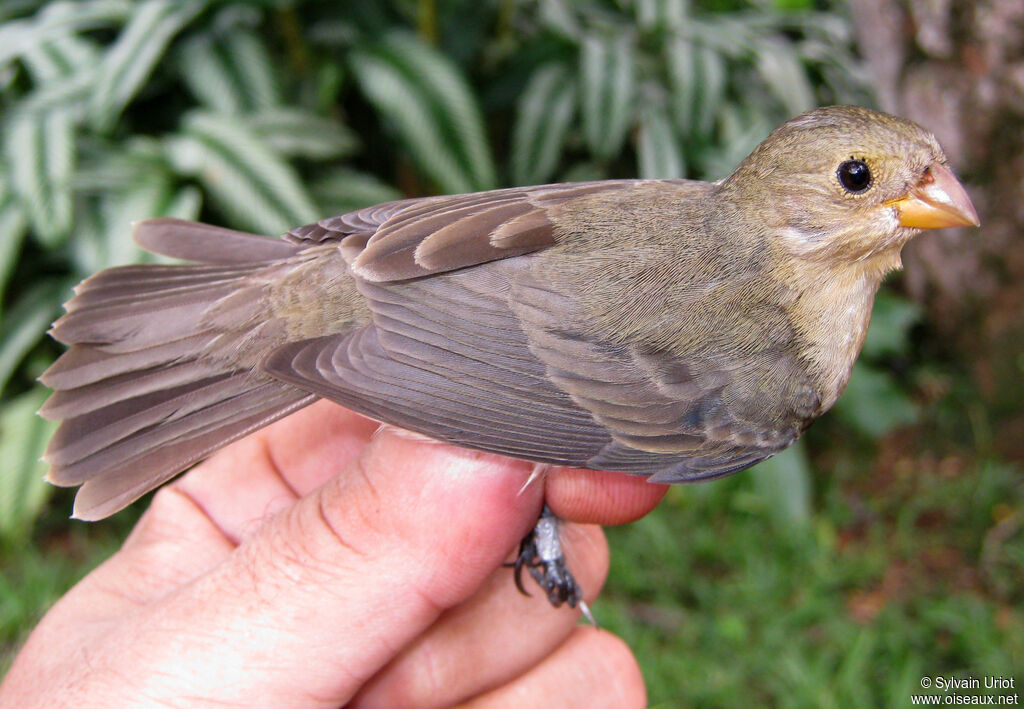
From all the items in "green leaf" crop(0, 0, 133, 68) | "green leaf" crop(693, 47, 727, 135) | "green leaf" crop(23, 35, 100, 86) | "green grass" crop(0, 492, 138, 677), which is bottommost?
"green grass" crop(0, 492, 138, 677)

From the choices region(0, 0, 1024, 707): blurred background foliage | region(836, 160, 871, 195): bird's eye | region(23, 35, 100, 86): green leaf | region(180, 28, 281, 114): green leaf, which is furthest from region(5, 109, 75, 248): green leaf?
region(836, 160, 871, 195): bird's eye

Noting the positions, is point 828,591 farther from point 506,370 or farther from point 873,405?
point 506,370

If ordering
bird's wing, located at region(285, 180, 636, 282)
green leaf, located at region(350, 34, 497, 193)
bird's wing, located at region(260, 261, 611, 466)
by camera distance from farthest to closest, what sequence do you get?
green leaf, located at region(350, 34, 497, 193) < bird's wing, located at region(285, 180, 636, 282) < bird's wing, located at region(260, 261, 611, 466)

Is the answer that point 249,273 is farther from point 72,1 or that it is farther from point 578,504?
point 72,1

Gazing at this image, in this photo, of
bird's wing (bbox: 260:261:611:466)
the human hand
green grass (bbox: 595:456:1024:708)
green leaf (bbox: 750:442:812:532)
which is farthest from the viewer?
green leaf (bbox: 750:442:812:532)

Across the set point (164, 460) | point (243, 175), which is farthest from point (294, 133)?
point (164, 460)

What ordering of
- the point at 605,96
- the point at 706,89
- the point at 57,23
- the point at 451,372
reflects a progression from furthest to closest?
the point at 706,89 < the point at 605,96 < the point at 57,23 < the point at 451,372

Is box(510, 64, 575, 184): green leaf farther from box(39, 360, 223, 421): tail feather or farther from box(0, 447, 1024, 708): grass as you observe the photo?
box(39, 360, 223, 421): tail feather

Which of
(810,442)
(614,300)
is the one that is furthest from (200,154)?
(810,442)
